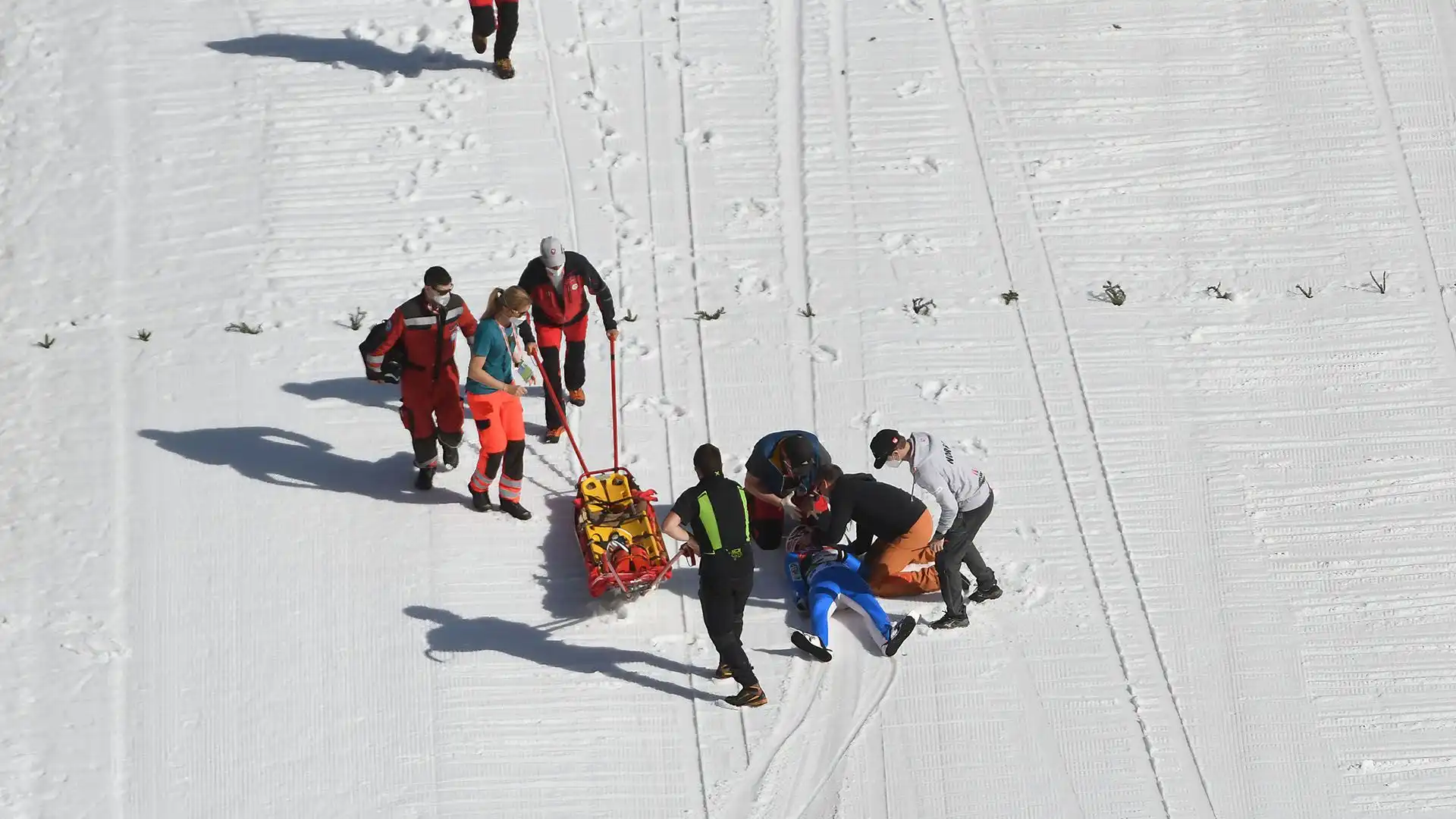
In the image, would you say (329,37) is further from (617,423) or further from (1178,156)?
(1178,156)

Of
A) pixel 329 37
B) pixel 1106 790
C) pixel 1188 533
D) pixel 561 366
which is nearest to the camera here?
pixel 1106 790

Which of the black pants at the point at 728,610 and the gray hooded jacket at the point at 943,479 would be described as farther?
the gray hooded jacket at the point at 943,479

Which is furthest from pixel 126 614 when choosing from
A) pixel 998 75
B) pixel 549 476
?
pixel 998 75

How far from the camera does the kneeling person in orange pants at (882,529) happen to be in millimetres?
9930

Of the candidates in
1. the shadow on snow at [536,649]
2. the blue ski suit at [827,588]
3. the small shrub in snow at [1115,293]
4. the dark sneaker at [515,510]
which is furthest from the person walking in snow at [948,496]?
the small shrub in snow at [1115,293]

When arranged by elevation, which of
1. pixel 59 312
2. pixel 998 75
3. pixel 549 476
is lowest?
pixel 549 476

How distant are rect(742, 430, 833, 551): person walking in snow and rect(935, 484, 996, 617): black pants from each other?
0.82m

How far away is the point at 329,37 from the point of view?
1509 centimetres

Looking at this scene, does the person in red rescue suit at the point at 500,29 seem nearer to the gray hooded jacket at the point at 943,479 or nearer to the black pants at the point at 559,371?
the black pants at the point at 559,371

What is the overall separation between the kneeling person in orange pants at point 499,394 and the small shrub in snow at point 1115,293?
4802 millimetres

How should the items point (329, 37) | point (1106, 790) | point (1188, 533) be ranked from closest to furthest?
point (1106, 790) → point (1188, 533) → point (329, 37)

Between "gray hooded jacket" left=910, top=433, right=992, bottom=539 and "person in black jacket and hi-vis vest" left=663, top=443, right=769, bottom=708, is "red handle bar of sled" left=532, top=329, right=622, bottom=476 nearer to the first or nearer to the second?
"person in black jacket and hi-vis vest" left=663, top=443, right=769, bottom=708

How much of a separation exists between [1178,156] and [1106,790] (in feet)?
21.2

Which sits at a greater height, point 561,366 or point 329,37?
point 329,37
